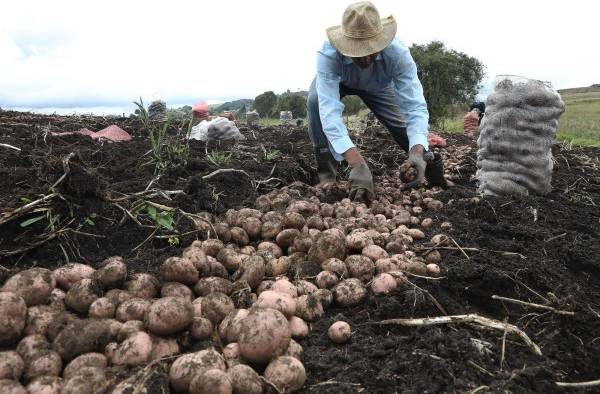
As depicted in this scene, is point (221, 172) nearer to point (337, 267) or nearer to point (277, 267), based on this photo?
point (277, 267)

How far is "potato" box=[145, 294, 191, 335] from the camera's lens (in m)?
1.60

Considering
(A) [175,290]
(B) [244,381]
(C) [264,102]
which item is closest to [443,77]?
(C) [264,102]

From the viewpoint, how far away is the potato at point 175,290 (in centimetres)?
185

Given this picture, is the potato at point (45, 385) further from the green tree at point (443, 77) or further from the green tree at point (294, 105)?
the green tree at point (294, 105)

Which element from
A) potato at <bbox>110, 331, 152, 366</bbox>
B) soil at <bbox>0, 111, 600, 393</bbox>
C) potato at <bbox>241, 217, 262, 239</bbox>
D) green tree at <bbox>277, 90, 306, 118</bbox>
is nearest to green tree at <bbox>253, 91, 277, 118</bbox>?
green tree at <bbox>277, 90, 306, 118</bbox>

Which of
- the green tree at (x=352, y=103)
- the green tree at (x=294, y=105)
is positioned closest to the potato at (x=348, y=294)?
the green tree at (x=352, y=103)

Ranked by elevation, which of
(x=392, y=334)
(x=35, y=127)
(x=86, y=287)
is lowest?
(x=392, y=334)

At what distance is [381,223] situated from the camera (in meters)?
2.80

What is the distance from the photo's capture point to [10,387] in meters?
1.33

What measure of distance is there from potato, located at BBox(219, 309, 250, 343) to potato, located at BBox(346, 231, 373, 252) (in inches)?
31.3

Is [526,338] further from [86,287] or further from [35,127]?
[35,127]

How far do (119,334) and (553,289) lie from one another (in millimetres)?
1845

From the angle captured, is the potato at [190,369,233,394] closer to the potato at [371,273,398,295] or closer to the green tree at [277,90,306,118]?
the potato at [371,273,398,295]

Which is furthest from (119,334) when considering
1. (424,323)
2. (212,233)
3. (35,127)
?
(35,127)
